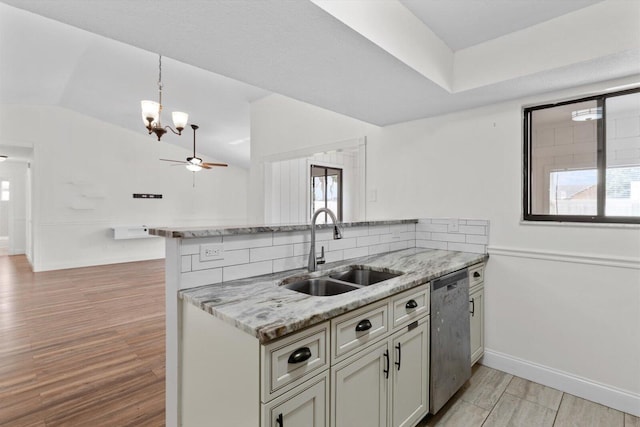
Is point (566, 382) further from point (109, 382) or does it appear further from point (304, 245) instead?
point (109, 382)

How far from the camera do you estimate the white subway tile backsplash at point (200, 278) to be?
1.44 meters

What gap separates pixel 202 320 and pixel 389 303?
881mm

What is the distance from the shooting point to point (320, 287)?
6.00 ft

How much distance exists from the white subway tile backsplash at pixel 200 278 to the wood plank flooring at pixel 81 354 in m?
1.06

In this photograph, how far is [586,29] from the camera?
71.2 inches

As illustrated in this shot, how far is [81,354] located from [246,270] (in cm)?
217

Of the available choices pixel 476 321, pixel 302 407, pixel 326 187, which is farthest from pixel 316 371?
pixel 326 187

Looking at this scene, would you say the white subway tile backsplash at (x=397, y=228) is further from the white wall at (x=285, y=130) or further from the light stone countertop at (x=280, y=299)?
the white wall at (x=285, y=130)

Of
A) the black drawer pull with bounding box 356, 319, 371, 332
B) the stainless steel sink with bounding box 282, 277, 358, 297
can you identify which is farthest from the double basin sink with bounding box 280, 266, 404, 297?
the black drawer pull with bounding box 356, 319, 371, 332

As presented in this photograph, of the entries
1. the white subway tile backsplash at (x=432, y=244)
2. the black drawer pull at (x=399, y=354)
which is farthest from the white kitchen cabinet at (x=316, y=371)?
the white subway tile backsplash at (x=432, y=244)

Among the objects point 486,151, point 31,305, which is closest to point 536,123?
point 486,151

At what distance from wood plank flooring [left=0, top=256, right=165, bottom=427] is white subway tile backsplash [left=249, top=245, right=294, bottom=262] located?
3.94 feet

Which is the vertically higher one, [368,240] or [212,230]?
A: [212,230]

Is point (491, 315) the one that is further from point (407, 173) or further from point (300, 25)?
point (300, 25)
